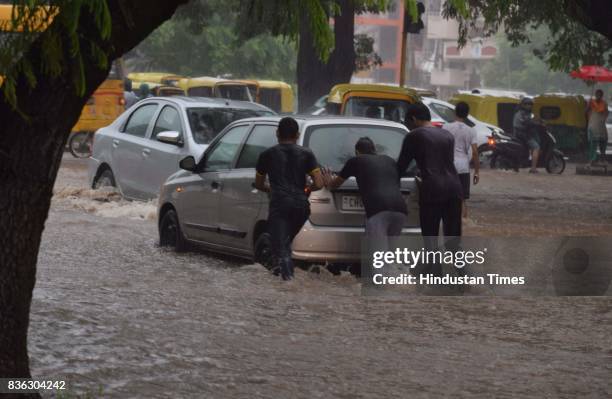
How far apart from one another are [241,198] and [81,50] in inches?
259

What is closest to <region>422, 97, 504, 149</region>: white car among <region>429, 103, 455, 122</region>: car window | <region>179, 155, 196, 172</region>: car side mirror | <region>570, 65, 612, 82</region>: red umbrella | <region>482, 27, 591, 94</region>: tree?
<region>429, 103, 455, 122</region>: car window

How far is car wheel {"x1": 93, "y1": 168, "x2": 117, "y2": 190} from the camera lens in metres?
18.9

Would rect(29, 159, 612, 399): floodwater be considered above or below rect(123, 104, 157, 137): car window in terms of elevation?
below

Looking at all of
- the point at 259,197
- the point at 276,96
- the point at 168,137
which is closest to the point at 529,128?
the point at 276,96

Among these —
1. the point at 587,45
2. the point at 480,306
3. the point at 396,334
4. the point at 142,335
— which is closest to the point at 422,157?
the point at 480,306

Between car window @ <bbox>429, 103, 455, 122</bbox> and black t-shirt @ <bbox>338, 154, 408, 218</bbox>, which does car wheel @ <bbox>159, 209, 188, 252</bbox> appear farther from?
car window @ <bbox>429, 103, 455, 122</bbox>

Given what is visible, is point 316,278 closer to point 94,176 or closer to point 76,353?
point 76,353

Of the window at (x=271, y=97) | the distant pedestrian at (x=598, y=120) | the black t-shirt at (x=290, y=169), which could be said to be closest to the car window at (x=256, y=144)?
the black t-shirt at (x=290, y=169)

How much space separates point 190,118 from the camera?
1742 centimetres

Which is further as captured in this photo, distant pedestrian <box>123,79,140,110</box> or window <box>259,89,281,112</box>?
window <box>259,89,281,112</box>

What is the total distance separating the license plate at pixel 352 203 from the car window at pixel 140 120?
654 centimetres

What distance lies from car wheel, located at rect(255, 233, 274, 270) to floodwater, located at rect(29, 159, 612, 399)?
12 centimetres

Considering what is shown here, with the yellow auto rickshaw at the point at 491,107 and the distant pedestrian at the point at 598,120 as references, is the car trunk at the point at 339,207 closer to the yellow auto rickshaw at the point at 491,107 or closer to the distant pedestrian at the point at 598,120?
the distant pedestrian at the point at 598,120

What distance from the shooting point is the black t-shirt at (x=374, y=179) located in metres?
11.5
